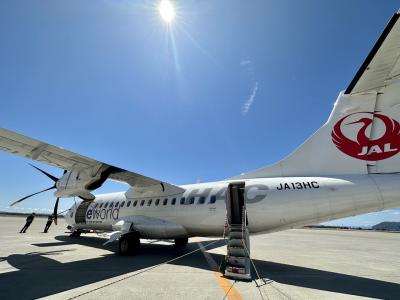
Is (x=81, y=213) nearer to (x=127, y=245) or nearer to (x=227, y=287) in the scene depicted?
(x=127, y=245)

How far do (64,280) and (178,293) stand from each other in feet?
9.46

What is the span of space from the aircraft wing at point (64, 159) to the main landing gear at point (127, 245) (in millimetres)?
2289

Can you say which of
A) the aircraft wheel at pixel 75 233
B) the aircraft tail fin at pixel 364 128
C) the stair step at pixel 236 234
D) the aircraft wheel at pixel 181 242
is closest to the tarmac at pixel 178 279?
the stair step at pixel 236 234

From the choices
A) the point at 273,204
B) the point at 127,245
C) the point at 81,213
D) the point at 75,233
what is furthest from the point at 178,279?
the point at 75,233

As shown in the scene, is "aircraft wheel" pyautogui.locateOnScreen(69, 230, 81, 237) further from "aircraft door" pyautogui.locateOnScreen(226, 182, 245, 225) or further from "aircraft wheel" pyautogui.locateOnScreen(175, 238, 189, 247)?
"aircraft door" pyautogui.locateOnScreen(226, 182, 245, 225)

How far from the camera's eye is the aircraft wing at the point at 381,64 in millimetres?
5758

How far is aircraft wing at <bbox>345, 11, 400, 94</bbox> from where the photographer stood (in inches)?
227

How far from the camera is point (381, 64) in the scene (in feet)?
21.0

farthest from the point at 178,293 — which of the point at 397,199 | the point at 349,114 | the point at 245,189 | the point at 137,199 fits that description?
the point at 137,199

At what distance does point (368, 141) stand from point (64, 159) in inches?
392

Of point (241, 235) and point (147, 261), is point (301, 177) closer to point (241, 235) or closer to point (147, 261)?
point (241, 235)

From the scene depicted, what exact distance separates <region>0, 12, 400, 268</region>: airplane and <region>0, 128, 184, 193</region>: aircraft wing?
4 cm

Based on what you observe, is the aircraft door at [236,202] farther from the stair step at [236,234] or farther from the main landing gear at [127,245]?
the main landing gear at [127,245]

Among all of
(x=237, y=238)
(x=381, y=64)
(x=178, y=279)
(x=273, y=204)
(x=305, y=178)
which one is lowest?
(x=178, y=279)
